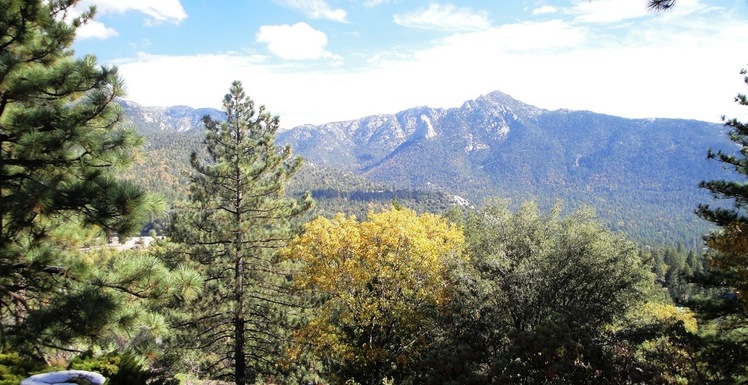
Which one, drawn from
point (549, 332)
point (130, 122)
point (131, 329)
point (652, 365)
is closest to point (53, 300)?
point (131, 329)

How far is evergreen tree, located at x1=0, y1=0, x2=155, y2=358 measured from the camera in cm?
527

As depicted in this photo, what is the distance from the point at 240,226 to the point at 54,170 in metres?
9.63

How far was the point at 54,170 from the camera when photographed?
596 cm

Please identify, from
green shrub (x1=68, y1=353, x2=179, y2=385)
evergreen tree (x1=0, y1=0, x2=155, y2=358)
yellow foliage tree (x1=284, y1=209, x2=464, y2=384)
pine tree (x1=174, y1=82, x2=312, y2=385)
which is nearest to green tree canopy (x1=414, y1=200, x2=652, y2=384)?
yellow foliage tree (x1=284, y1=209, x2=464, y2=384)

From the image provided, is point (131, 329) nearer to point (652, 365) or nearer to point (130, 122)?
point (130, 122)

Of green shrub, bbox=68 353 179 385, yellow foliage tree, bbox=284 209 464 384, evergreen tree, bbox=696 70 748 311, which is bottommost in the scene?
yellow foliage tree, bbox=284 209 464 384

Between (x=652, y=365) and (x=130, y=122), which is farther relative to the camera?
(x=652, y=365)

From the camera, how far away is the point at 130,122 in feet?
20.7

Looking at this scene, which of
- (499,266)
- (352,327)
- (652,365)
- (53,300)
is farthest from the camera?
(352,327)

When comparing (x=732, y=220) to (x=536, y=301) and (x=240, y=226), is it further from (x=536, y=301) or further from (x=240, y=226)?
(x=240, y=226)

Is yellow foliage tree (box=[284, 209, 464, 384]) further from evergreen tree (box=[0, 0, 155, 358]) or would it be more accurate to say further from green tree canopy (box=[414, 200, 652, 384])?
evergreen tree (box=[0, 0, 155, 358])

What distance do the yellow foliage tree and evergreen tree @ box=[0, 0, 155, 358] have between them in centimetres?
930

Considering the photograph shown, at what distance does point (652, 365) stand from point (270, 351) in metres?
13.0

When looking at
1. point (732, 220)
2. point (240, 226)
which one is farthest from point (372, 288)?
point (732, 220)
